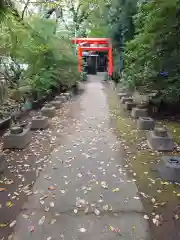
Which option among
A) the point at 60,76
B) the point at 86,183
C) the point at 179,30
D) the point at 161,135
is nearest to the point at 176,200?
the point at 86,183

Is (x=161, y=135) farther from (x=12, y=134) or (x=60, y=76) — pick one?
(x=60, y=76)

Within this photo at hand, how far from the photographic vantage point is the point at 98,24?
21672 mm

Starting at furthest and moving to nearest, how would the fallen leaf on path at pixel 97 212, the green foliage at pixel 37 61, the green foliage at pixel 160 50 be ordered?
the green foliage at pixel 37 61 < the green foliage at pixel 160 50 < the fallen leaf on path at pixel 97 212

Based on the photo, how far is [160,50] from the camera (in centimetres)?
689

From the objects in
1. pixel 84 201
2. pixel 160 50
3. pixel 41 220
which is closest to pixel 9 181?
pixel 41 220

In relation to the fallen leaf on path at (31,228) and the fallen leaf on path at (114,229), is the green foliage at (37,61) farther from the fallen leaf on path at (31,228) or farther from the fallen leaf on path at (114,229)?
the fallen leaf on path at (114,229)

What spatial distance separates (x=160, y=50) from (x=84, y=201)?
513 centimetres

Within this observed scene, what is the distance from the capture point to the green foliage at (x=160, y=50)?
627 centimetres

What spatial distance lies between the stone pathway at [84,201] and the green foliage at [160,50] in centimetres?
277

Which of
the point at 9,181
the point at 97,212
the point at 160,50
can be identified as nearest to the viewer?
the point at 97,212

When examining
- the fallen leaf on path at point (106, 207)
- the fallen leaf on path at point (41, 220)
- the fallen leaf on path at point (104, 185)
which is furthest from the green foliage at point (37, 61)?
the fallen leaf on path at point (106, 207)

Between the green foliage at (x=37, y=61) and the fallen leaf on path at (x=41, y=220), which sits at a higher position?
the green foliage at (x=37, y=61)

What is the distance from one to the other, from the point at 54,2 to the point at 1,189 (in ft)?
23.5

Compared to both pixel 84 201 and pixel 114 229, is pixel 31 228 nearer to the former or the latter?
pixel 84 201
